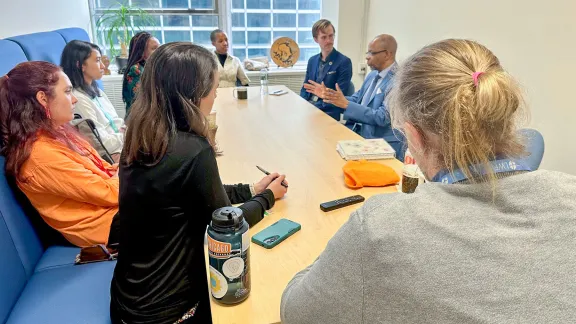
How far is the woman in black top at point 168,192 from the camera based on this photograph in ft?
3.67

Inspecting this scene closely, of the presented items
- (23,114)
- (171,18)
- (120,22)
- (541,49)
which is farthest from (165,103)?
(171,18)

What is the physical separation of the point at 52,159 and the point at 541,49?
2.59 m

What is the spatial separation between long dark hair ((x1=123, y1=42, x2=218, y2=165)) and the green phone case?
0.34 m

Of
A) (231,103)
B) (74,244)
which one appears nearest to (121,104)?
(231,103)

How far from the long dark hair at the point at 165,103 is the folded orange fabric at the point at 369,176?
64 cm

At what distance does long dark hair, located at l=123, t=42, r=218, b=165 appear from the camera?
3.66 ft

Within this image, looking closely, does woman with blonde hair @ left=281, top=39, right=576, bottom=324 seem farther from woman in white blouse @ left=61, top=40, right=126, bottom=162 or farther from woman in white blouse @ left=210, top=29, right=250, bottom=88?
woman in white blouse @ left=210, top=29, right=250, bottom=88

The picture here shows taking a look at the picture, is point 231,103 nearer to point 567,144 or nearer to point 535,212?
point 567,144

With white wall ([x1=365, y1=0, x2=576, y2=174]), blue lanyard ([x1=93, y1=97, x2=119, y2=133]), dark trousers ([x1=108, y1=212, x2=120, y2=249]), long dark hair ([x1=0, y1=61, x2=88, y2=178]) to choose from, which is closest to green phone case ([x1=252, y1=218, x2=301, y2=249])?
dark trousers ([x1=108, y1=212, x2=120, y2=249])

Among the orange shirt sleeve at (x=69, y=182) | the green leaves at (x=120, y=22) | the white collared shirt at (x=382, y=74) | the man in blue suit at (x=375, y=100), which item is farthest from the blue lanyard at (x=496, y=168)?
the green leaves at (x=120, y=22)

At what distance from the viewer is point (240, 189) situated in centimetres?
148

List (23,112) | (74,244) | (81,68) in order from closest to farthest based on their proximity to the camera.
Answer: (23,112) → (74,244) → (81,68)

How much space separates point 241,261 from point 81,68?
87.3 inches

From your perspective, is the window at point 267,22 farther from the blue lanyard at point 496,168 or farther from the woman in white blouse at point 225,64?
the blue lanyard at point 496,168
